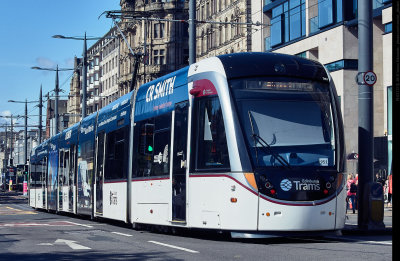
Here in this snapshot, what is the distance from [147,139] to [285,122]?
4.37m

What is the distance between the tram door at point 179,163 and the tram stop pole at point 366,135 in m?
3.96

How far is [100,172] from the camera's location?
1995 cm

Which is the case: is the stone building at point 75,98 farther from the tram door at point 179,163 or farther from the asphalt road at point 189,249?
the asphalt road at point 189,249

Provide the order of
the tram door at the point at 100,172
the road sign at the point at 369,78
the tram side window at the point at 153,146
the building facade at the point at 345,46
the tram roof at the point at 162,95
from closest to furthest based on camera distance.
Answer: the tram roof at the point at 162,95 < the tram side window at the point at 153,146 < the road sign at the point at 369,78 < the tram door at the point at 100,172 < the building facade at the point at 345,46

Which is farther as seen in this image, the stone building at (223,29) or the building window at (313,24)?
the stone building at (223,29)

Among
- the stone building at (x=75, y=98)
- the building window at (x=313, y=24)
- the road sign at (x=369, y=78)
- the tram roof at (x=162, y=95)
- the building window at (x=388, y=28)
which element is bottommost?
the tram roof at (x=162, y=95)

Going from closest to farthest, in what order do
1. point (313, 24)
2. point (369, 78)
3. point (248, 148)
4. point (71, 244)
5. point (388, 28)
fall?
1. point (248, 148)
2. point (71, 244)
3. point (369, 78)
4. point (388, 28)
5. point (313, 24)

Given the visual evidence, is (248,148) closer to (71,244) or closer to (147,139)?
(71,244)

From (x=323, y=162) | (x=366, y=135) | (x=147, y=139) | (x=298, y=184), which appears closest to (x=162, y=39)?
(x=147, y=139)

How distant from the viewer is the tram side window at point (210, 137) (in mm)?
11836

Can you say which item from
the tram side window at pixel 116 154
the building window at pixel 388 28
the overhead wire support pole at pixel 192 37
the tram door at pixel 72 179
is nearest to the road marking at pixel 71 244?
the tram side window at pixel 116 154

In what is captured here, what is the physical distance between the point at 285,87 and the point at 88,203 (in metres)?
11.1

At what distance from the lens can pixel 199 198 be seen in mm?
12383

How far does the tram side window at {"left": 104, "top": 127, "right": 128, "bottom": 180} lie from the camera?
56.7ft
